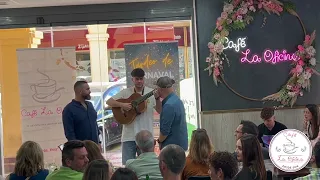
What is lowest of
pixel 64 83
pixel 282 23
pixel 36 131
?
pixel 36 131

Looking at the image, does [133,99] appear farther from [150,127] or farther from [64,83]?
[64,83]

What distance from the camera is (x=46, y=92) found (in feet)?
26.2

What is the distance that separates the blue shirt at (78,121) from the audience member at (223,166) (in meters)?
2.75

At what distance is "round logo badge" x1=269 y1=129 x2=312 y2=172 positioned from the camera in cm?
443

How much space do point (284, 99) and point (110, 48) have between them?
2.79 metres

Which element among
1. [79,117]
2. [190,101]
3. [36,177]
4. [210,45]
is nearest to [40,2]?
[79,117]

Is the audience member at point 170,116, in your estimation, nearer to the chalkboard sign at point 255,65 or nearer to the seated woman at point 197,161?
the seated woman at point 197,161

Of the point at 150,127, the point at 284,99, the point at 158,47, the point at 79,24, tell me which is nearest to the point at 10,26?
the point at 79,24

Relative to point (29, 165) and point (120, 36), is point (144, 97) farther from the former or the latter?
point (29, 165)

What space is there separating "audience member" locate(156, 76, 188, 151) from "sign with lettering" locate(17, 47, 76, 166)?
200 cm

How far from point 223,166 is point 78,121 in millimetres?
2857

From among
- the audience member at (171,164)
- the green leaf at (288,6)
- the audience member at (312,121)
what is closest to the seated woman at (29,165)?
the audience member at (171,164)

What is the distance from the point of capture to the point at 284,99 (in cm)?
802

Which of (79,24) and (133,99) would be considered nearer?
(133,99)
